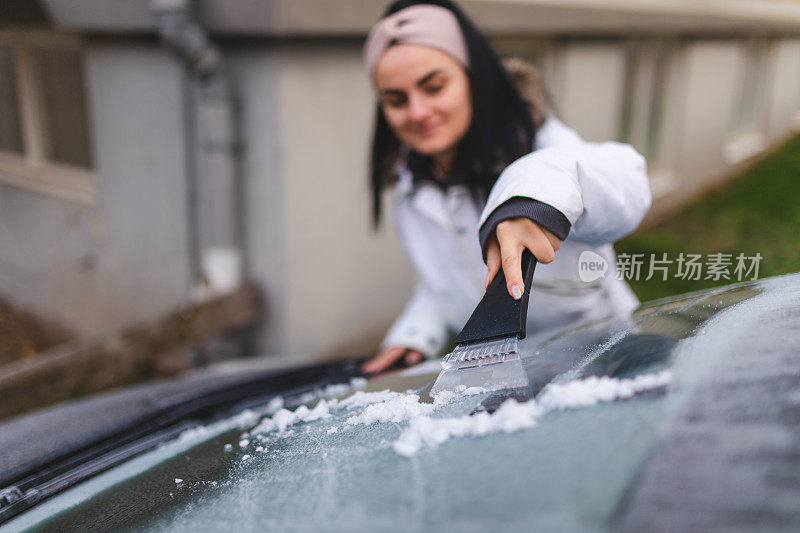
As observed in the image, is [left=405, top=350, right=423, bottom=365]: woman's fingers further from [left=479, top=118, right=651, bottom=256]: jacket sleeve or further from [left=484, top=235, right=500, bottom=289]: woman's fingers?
[left=484, top=235, right=500, bottom=289]: woman's fingers

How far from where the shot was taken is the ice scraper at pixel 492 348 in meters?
0.94

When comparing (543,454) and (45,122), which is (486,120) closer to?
(543,454)

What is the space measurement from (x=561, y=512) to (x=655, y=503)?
3.2 inches

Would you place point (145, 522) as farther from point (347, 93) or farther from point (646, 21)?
point (646, 21)

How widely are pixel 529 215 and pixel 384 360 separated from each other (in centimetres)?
94

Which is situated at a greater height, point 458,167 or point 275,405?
point 458,167

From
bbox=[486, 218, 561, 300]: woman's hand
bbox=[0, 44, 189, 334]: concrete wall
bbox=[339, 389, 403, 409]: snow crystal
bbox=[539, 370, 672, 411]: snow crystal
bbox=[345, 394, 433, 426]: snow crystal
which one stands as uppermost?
A: bbox=[486, 218, 561, 300]: woman's hand

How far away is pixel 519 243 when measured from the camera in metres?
1.09

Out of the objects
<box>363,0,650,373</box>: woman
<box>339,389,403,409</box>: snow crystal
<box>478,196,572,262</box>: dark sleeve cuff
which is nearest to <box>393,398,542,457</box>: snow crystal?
<box>339,389,403,409</box>: snow crystal

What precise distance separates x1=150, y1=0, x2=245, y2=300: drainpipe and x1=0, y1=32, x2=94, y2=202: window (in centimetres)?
96

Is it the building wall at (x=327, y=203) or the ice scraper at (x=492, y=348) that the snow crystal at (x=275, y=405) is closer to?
the ice scraper at (x=492, y=348)

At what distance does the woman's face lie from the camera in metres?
1.78

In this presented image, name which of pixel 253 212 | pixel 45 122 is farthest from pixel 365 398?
pixel 45 122

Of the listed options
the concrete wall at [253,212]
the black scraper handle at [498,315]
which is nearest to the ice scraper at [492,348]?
the black scraper handle at [498,315]
